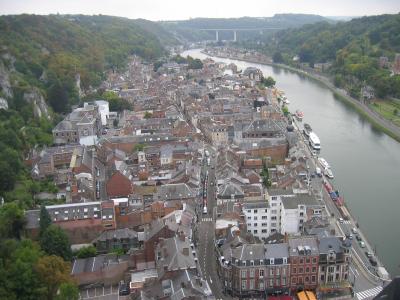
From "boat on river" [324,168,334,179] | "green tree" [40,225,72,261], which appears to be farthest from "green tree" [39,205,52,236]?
"boat on river" [324,168,334,179]

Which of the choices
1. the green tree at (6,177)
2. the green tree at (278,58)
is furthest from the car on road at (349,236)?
the green tree at (278,58)

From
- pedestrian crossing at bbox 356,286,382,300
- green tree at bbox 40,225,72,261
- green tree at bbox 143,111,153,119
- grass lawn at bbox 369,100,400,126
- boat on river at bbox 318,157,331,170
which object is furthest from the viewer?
grass lawn at bbox 369,100,400,126

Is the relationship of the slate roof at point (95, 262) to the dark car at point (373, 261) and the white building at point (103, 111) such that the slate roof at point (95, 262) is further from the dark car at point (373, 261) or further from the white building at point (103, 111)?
the white building at point (103, 111)

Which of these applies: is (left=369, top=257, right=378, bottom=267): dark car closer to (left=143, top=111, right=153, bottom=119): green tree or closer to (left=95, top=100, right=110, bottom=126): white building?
(left=143, top=111, right=153, bottom=119): green tree

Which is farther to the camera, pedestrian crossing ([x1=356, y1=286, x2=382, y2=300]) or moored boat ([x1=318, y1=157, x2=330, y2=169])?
moored boat ([x1=318, y1=157, x2=330, y2=169])

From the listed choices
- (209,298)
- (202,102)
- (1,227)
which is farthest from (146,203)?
(202,102)
